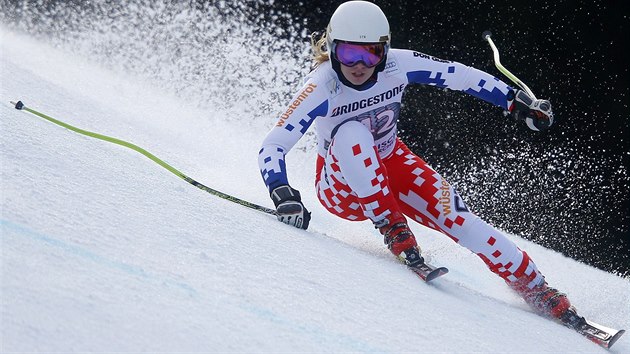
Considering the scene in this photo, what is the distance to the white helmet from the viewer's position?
3.45 metres

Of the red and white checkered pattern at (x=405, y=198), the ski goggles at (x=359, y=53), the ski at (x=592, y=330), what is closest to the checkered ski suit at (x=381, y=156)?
the red and white checkered pattern at (x=405, y=198)

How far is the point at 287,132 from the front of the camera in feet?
11.5

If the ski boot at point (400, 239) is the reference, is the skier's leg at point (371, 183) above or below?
above

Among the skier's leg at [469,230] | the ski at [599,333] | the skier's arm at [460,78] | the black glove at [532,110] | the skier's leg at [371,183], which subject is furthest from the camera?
the skier's arm at [460,78]

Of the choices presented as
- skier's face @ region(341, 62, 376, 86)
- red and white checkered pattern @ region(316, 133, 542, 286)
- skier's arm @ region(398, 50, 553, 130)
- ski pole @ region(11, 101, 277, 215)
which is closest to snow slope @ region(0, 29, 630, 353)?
ski pole @ region(11, 101, 277, 215)

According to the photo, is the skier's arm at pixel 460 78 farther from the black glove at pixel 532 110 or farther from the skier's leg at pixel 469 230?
the skier's leg at pixel 469 230

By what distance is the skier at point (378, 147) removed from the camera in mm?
3434

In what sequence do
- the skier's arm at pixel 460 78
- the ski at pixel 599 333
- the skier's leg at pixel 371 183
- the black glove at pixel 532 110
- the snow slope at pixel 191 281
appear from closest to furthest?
the snow slope at pixel 191 281, the ski at pixel 599 333, the skier's leg at pixel 371 183, the black glove at pixel 532 110, the skier's arm at pixel 460 78

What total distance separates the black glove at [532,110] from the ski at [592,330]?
33.3 inches

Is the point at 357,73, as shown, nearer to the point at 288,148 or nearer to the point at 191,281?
the point at 288,148

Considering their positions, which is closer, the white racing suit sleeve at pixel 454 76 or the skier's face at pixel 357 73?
the skier's face at pixel 357 73

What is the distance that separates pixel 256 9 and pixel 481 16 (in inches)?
93.0

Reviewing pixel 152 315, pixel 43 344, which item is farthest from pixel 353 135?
pixel 43 344

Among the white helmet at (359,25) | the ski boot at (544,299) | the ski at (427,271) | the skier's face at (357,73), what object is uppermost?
the white helmet at (359,25)
